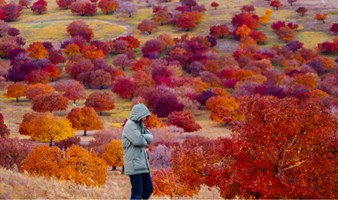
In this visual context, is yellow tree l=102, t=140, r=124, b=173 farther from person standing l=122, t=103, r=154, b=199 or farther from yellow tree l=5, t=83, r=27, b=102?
person standing l=122, t=103, r=154, b=199

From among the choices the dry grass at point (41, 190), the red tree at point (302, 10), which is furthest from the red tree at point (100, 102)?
the red tree at point (302, 10)

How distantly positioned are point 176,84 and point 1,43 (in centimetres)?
4871

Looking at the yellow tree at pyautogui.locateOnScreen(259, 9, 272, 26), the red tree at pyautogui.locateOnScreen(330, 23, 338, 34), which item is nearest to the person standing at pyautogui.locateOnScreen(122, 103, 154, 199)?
the red tree at pyautogui.locateOnScreen(330, 23, 338, 34)

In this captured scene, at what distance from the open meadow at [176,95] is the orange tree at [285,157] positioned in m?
0.09

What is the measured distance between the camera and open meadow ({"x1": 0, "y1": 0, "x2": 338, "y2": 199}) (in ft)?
78.9

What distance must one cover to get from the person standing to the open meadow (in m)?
3.10

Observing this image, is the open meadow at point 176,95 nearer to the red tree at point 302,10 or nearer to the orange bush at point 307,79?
the orange bush at point 307,79

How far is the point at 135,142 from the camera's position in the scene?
1126 cm

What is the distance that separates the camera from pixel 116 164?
5534 cm

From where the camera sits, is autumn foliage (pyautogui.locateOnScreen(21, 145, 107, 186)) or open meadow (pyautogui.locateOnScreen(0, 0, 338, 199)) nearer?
open meadow (pyautogui.locateOnScreen(0, 0, 338, 199))

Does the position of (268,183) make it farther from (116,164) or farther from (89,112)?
(89,112)

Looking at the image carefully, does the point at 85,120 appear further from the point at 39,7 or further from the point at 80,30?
the point at 39,7

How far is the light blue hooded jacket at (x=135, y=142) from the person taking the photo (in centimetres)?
1129

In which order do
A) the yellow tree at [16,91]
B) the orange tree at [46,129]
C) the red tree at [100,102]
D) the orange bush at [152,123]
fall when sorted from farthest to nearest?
the yellow tree at [16,91] < the red tree at [100,102] < the orange bush at [152,123] < the orange tree at [46,129]
